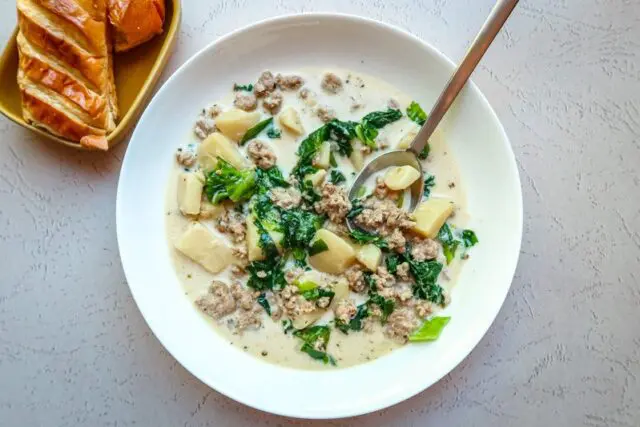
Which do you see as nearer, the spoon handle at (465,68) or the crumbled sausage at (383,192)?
the spoon handle at (465,68)

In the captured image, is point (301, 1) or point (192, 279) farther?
point (301, 1)

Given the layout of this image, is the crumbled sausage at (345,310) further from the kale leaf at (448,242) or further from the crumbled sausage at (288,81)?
the crumbled sausage at (288,81)

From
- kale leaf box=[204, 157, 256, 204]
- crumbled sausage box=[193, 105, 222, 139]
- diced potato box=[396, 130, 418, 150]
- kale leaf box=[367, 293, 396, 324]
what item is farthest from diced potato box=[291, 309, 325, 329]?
crumbled sausage box=[193, 105, 222, 139]

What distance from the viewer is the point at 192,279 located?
2736 millimetres

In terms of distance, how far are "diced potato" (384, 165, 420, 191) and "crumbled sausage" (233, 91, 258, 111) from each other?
27.8 inches

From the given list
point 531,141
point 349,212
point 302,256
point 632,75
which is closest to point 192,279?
point 302,256

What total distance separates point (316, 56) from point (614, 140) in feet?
4.92

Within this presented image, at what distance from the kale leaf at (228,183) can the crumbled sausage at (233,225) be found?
7 cm

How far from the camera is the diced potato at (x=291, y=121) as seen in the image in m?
2.76

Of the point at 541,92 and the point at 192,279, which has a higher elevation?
the point at 541,92

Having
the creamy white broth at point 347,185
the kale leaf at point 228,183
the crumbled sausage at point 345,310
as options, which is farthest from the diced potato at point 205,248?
the crumbled sausage at point 345,310

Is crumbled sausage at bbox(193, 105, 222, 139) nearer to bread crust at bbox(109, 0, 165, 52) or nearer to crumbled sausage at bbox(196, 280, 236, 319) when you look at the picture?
bread crust at bbox(109, 0, 165, 52)

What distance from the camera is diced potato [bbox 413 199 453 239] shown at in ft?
8.83

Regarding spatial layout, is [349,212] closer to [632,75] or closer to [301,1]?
[301,1]
